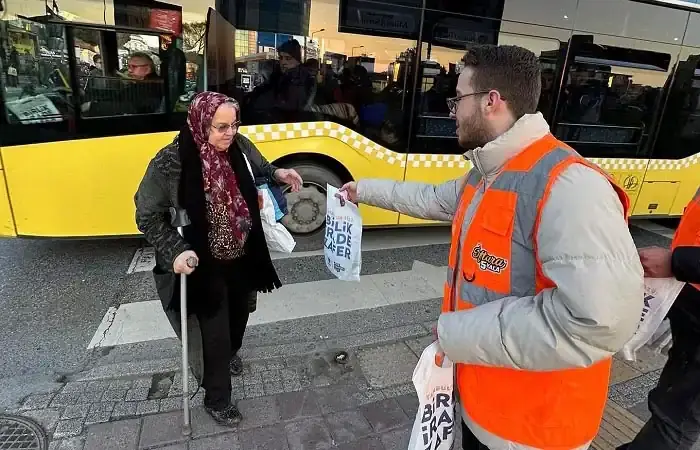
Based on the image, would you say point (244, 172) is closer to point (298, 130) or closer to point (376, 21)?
point (298, 130)

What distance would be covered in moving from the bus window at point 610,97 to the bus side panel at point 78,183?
478 centimetres

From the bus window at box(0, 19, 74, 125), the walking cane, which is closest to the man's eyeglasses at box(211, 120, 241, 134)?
the walking cane

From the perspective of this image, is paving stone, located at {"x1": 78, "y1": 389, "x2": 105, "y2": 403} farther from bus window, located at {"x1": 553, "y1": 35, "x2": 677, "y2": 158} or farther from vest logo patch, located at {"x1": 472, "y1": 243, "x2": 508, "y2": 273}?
bus window, located at {"x1": 553, "y1": 35, "x2": 677, "y2": 158}

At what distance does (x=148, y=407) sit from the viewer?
2549 mm

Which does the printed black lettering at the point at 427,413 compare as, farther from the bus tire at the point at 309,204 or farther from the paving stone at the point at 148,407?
the bus tire at the point at 309,204

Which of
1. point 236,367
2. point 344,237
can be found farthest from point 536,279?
point 236,367

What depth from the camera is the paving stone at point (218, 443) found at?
7.62 feet

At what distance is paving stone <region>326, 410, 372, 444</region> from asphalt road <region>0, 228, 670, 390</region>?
68.7 inches

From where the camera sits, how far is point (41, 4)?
3.81m

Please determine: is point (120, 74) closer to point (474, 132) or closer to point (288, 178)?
point (288, 178)

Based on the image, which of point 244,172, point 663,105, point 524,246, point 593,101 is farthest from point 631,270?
point 663,105

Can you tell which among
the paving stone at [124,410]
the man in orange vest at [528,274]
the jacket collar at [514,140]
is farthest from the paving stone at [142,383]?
the jacket collar at [514,140]

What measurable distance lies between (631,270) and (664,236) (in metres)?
7.30

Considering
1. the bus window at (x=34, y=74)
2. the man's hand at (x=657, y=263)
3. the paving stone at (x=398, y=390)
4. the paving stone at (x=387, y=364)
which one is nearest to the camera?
the man's hand at (x=657, y=263)
